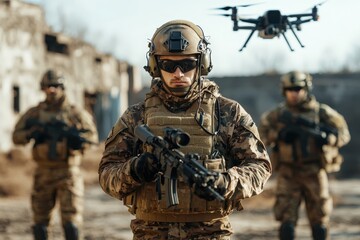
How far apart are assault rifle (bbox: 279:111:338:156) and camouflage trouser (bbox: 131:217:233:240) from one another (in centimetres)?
405

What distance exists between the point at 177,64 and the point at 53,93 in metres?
4.47

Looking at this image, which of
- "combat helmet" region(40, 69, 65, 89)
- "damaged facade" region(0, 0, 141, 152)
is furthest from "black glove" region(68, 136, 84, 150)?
"damaged facade" region(0, 0, 141, 152)

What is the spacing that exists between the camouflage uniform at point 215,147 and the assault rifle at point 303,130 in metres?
3.96

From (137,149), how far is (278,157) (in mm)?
4354

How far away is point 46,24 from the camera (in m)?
21.5

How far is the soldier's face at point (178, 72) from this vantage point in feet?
12.7

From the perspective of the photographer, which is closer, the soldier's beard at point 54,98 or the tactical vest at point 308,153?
the tactical vest at point 308,153

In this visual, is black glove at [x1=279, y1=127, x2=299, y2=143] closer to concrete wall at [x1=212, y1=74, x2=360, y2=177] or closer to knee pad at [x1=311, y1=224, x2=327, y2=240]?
knee pad at [x1=311, y1=224, x2=327, y2=240]

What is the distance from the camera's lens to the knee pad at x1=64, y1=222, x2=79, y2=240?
7.88 m

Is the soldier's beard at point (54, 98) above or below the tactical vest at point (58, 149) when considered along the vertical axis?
above

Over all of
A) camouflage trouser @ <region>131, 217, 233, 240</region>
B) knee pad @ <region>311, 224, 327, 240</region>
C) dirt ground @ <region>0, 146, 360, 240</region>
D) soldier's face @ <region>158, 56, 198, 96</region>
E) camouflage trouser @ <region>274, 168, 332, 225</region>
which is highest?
soldier's face @ <region>158, 56, 198, 96</region>

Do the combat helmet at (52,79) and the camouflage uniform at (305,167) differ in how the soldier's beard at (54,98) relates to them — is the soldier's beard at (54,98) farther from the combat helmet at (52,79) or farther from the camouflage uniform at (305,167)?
the camouflage uniform at (305,167)

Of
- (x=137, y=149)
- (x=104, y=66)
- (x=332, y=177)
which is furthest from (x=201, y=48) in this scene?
(x=104, y=66)

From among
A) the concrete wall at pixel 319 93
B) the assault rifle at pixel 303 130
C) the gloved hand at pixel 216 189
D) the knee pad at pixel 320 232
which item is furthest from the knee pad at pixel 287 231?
the concrete wall at pixel 319 93
